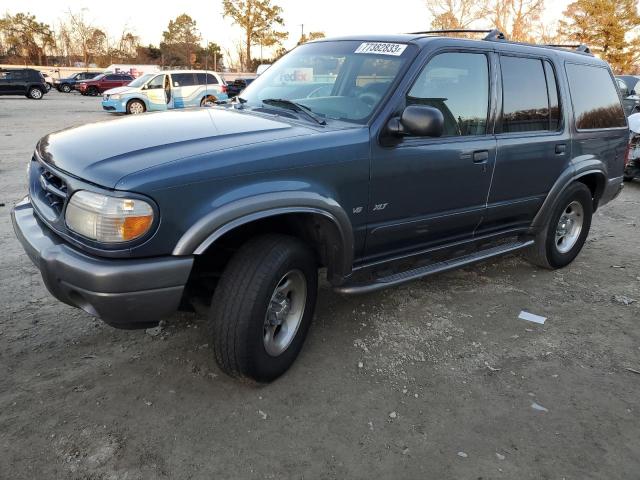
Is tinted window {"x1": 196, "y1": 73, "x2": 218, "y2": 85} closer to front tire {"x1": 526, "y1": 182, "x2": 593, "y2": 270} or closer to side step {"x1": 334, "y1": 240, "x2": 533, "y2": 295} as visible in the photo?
front tire {"x1": 526, "y1": 182, "x2": 593, "y2": 270}

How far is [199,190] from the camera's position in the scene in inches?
92.7

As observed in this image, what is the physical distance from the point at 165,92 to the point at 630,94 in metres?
15.2

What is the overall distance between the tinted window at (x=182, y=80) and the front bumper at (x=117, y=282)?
57.1ft

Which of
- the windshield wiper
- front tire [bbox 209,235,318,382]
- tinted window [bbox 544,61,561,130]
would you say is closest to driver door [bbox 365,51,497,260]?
the windshield wiper

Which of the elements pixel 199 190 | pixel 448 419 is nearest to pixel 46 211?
pixel 199 190

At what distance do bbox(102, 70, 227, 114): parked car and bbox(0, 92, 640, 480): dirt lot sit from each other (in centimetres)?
1548

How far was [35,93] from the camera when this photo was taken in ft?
90.4

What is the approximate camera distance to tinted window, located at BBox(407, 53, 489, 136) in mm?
3297

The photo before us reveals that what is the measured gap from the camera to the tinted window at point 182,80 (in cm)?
1850

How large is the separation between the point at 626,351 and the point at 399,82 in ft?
7.84

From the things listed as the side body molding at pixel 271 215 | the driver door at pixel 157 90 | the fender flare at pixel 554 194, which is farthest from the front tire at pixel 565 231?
the driver door at pixel 157 90

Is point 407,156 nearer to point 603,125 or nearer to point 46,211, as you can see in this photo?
point 46,211

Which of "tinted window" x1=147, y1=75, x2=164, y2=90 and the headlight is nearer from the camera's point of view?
the headlight

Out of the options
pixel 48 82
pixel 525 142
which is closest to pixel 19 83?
pixel 48 82
